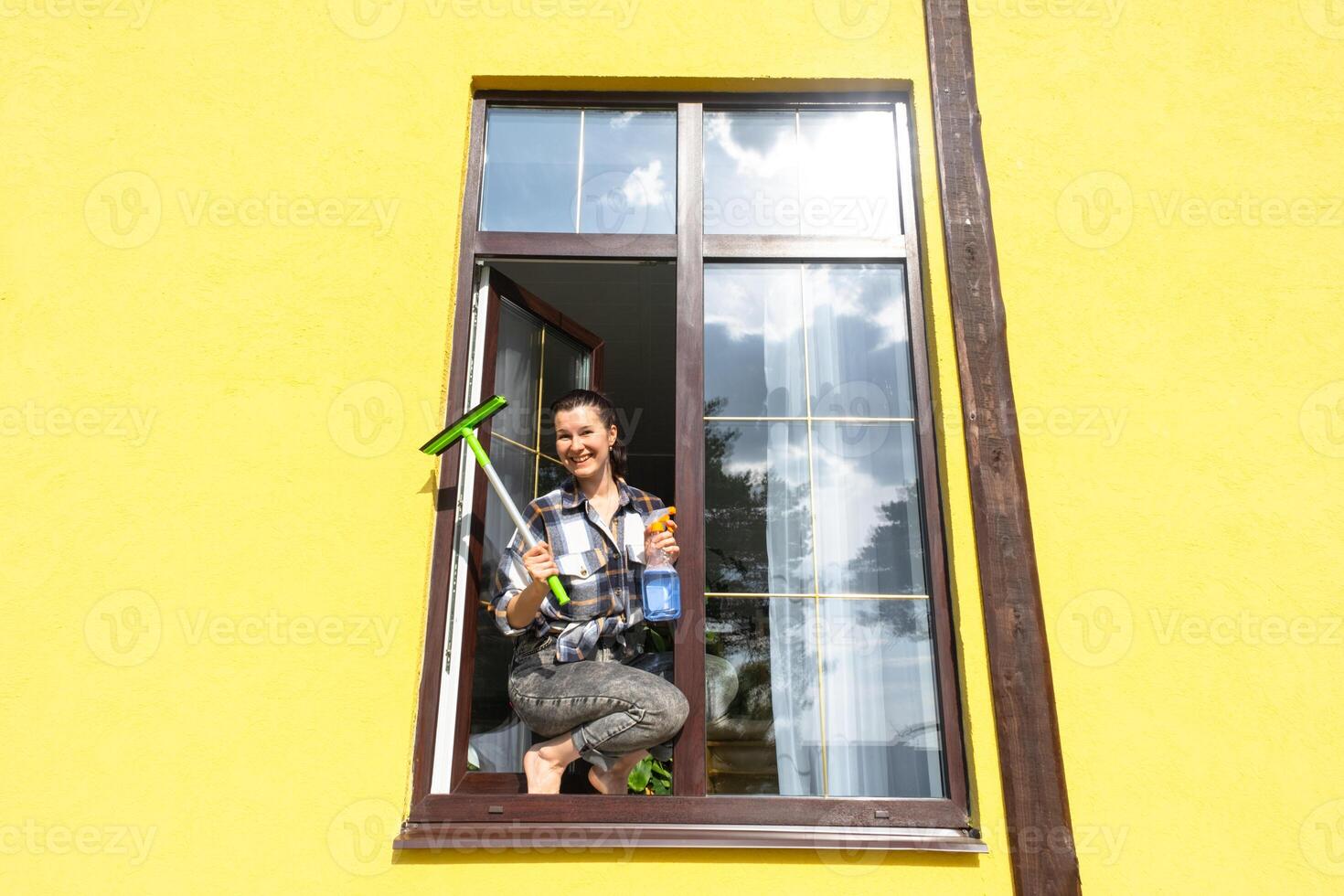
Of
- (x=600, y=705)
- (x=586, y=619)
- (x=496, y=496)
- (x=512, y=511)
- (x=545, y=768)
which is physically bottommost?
(x=545, y=768)

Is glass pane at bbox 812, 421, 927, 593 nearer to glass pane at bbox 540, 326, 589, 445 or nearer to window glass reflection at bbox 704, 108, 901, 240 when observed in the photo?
window glass reflection at bbox 704, 108, 901, 240

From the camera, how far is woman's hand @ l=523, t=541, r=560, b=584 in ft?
7.95

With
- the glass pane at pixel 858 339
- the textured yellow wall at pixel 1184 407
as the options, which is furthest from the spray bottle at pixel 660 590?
the textured yellow wall at pixel 1184 407

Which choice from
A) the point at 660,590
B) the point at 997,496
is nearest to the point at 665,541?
the point at 660,590

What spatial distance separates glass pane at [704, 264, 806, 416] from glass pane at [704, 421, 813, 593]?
0.09 m

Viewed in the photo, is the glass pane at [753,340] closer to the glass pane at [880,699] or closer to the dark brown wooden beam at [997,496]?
the dark brown wooden beam at [997,496]

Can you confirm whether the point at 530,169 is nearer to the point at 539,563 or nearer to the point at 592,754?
the point at 539,563

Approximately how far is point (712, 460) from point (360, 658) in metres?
1.21

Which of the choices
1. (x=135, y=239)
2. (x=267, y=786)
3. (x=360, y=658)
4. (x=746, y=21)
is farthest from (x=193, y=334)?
(x=746, y=21)

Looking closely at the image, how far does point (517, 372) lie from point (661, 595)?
44.1 inches

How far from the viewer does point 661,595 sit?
2.47 metres

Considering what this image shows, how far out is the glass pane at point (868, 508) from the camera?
267 cm

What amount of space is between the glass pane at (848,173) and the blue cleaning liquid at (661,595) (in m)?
1.33

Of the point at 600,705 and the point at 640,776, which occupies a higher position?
the point at 600,705
